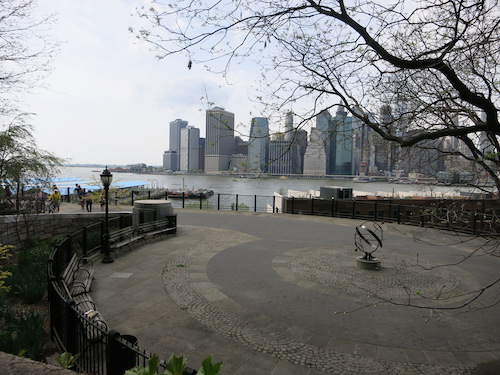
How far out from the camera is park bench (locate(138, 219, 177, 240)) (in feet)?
42.9

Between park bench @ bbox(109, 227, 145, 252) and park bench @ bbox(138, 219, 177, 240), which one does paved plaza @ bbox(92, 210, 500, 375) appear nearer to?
park bench @ bbox(109, 227, 145, 252)

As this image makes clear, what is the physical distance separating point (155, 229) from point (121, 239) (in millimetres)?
2206

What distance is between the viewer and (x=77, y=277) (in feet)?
26.2

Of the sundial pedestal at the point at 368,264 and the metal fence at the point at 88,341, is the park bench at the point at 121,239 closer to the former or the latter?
the metal fence at the point at 88,341

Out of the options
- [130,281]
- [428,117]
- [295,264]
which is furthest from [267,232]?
[428,117]

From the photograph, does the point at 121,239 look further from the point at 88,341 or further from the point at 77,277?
the point at 88,341

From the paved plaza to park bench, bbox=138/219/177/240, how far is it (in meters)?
0.49

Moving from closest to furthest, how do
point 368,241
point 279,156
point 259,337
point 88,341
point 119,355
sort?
point 119,355
point 88,341
point 259,337
point 279,156
point 368,241

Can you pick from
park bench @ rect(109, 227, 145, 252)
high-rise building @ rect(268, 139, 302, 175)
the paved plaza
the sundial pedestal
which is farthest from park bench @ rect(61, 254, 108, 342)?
the sundial pedestal

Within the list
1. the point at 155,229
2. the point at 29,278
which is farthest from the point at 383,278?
the point at 155,229

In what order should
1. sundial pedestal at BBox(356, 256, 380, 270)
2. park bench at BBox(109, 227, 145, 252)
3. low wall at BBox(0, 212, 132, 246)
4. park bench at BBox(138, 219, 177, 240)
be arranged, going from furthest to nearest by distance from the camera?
park bench at BBox(138, 219, 177, 240) → low wall at BBox(0, 212, 132, 246) → park bench at BBox(109, 227, 145, 252) → sundial pedestal at BBox(356, 256, 380, 270)

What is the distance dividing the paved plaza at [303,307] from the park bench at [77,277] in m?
0.30

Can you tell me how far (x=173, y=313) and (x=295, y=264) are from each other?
479 cm

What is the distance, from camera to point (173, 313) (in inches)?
258
